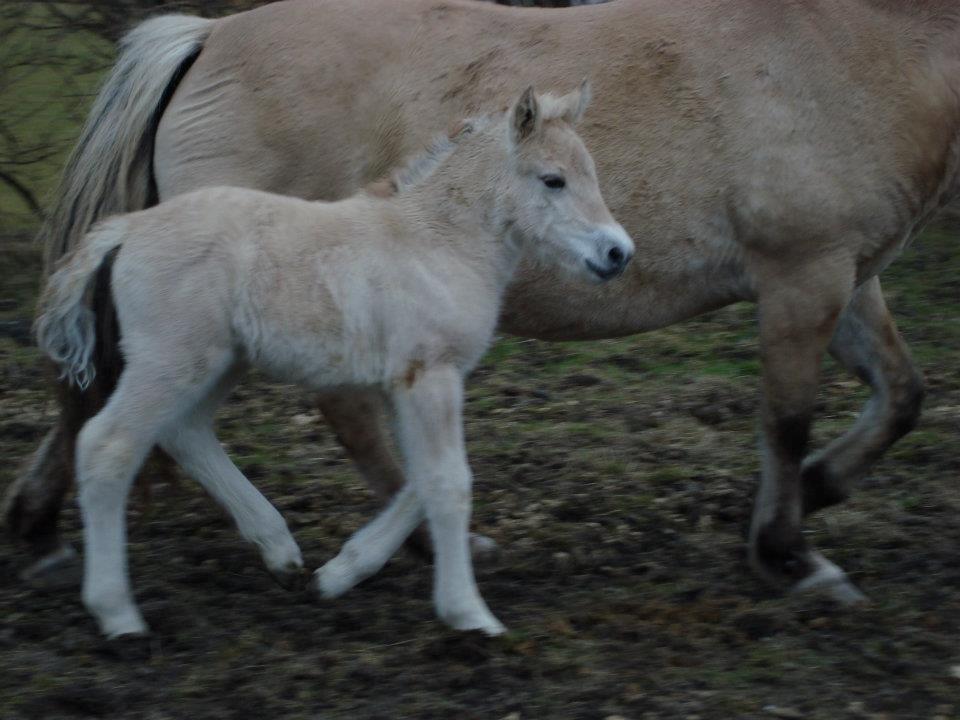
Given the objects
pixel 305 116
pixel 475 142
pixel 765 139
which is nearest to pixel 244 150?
pixel 305 116

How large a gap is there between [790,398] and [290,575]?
66.2 inches

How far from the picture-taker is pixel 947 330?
6.83 metres

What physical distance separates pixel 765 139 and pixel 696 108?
24cm

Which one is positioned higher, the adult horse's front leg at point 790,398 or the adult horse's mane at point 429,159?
the adult horse's mane at point 429,159

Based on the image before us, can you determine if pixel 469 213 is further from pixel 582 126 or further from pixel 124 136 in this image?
pixel 124 136

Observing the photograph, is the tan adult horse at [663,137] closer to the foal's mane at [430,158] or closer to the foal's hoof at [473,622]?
the foal's mane at [430,158]

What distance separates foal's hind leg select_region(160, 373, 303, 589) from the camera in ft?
13.0

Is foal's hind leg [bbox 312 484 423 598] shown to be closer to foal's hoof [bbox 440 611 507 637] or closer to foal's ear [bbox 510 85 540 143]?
foal's hoof [bbox 440 611 507 637]

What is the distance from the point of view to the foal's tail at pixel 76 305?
369 centimetres

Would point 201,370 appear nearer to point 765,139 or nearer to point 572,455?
point 765,139

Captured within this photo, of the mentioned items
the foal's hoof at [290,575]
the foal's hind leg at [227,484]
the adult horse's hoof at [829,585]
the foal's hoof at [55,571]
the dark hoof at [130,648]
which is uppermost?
the foal's hind leg at [227,484]

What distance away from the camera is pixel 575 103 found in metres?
3.82

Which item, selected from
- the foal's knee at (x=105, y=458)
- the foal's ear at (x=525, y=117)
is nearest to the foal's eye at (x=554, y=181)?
the foal's ear at (x=525, y=117)

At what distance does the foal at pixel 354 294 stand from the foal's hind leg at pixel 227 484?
111 mm
